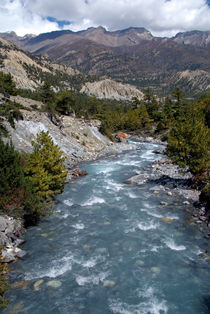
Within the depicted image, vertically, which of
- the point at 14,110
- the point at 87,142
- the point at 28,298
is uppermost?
the point at 14,110

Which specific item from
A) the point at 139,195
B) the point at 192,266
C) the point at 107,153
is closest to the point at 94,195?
the point at 139,195

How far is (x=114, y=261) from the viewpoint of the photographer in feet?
55.1

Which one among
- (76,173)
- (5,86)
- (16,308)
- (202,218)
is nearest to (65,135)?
(5,86)

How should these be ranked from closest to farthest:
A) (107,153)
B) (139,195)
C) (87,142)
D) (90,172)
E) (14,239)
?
(14,239)
(139,195)
(90,172)
(107,153)
(87,142)

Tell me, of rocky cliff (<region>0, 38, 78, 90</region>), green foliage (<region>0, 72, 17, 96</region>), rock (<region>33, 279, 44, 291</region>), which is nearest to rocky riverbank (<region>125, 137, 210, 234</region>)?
rock (<region>33, 279, 44, 291</region>)

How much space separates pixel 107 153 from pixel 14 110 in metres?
22.3

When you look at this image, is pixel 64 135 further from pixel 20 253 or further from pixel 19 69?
pixel 19 69

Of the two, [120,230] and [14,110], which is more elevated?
[14,110]

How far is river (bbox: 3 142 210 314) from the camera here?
13336mm

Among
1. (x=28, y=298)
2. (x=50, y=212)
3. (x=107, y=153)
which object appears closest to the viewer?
(x=28, y=298)

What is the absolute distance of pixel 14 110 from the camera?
42531 millimetres

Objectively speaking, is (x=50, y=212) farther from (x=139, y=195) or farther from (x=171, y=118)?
(x=171, y=118)

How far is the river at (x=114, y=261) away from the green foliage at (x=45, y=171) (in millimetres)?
2441

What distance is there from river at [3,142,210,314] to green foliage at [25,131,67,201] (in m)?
2.44
